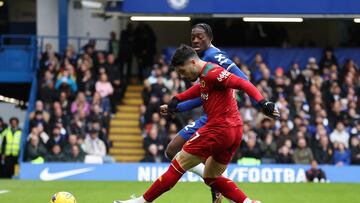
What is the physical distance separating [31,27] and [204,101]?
2222cm

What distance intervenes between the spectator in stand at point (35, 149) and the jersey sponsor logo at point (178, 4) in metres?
4.96

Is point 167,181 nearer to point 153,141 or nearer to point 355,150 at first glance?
point 153,141

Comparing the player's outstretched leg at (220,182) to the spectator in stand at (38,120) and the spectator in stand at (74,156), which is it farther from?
the spectator in stand at (38,120)

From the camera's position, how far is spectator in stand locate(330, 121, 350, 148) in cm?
2238

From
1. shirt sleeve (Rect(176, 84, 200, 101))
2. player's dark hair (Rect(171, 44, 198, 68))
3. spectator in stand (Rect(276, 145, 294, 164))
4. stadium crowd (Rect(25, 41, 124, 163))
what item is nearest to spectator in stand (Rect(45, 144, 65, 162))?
stadium crowd (Rect(25, 41, 124, 163))

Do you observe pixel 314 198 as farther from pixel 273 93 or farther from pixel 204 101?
pixel 273 93

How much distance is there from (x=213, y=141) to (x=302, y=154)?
11572 millimetres

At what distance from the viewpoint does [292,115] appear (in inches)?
912

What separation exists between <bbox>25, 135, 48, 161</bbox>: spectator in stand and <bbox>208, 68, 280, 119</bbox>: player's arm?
12132 millimetres

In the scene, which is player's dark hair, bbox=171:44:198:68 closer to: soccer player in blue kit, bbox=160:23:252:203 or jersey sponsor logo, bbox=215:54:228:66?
soccer player in blue kit, bbox=160:23:252:203

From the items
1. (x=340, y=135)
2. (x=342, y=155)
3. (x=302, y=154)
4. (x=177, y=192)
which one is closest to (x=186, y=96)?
(x=177, y=192)

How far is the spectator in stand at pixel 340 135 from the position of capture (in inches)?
881

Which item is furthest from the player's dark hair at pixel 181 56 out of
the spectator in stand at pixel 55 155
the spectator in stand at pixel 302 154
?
the spectator in stand at pixel 55 155

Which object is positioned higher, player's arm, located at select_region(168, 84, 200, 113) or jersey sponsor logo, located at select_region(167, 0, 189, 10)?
jersey sponsor logo, located at select_region(167, 0, 189, 10)
